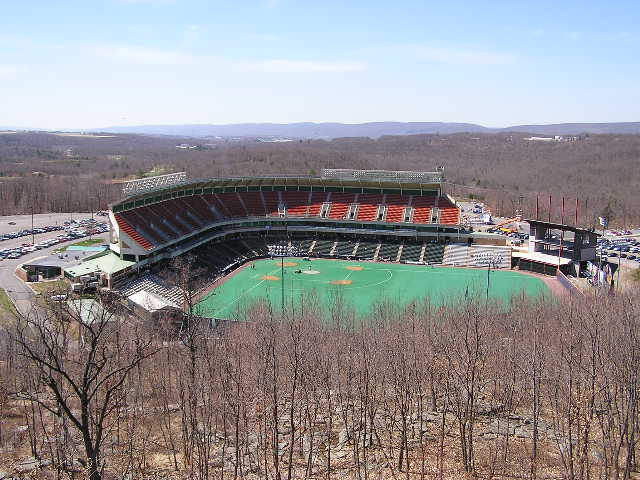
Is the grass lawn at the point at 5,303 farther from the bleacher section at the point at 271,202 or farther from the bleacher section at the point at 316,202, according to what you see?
the bleacher section at the point at 316,202

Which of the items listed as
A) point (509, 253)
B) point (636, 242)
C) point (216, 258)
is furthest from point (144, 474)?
point (636, 242)

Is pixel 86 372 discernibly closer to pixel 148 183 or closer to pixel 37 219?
pixel 148 183

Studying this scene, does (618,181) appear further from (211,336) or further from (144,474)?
(144,474)

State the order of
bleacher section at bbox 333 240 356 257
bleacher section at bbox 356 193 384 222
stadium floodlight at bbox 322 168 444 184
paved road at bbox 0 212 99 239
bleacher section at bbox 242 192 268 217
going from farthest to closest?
1. paved road at bbox 0 212 99 239
2. stadium floodlight at bbox 322 168 444 184
3. bleacher section at bbox 242 192 268 217
4. bleacher section at bbox 356 193 384 222
5. bleacher section at bbox 333 240 356 257

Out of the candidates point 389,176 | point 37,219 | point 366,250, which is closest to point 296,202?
point 366,250

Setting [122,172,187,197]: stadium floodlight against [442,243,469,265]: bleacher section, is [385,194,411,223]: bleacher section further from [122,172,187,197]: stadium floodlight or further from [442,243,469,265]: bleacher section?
[122,172,187,197]: stadium floodlight

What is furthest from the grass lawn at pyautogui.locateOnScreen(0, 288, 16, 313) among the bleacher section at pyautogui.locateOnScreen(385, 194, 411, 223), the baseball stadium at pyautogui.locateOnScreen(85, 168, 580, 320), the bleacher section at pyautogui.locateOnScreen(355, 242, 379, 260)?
the bleacher section at pyautogui.locateOnScreen(385, 194, 411, 223)
